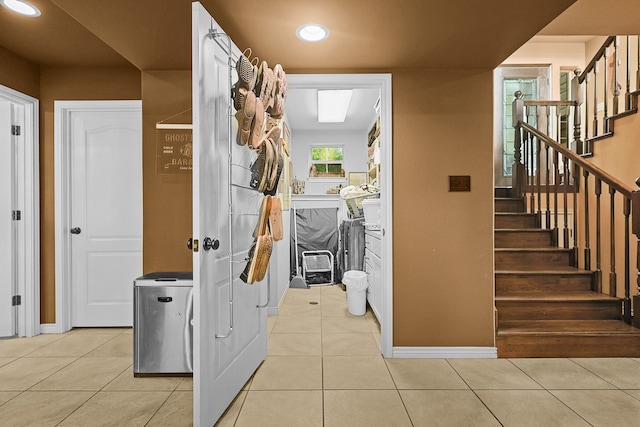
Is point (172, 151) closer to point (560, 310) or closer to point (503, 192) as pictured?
point (560, 310)

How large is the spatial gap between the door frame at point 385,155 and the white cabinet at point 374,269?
1.43ft

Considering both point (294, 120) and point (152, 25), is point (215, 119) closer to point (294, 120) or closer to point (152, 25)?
point (152, 25)

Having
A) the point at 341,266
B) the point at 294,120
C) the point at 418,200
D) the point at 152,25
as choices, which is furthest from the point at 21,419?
the point at 294,120

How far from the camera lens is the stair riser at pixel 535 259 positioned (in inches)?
131

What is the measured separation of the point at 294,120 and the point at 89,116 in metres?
2.74

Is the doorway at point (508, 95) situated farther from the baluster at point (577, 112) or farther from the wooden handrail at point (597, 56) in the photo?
the wooden handrail at point (597, 56)

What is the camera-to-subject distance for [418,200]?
2613mm

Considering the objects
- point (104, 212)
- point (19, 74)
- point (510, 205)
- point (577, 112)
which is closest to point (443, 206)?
point (510, 205)

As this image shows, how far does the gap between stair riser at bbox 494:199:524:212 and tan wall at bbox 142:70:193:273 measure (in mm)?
3486

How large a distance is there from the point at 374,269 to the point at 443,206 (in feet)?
3.42

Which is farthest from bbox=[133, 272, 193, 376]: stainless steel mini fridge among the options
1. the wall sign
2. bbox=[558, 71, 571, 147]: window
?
bbox=[558, 71, 571, 147]: window

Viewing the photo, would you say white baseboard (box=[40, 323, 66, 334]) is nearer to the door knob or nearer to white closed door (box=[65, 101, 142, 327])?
white closed door (box=[65, 101, 142, 327])

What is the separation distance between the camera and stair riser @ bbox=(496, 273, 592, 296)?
3061mm

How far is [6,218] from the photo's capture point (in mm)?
2955
